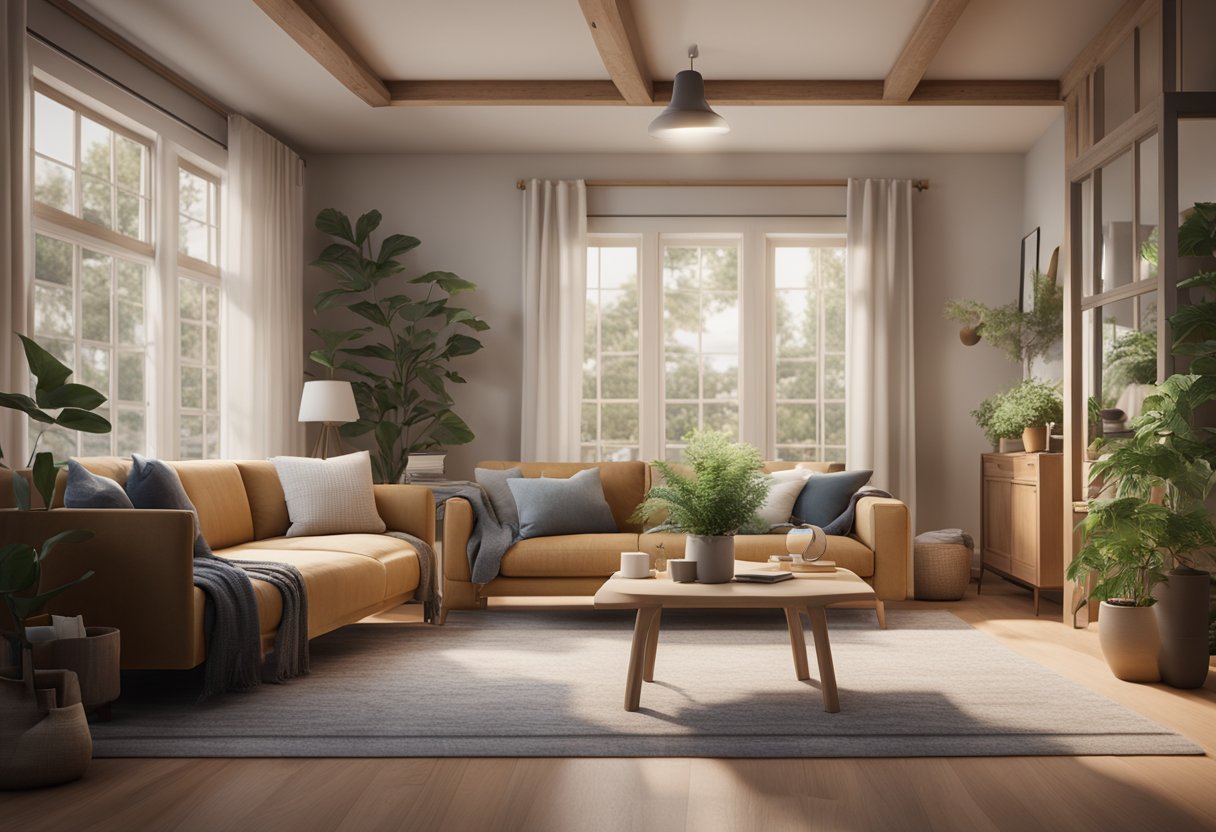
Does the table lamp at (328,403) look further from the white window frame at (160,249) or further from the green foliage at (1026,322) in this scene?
the green foliage at (1026,322)

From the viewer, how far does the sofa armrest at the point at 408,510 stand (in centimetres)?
529

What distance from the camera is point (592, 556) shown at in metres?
5.14

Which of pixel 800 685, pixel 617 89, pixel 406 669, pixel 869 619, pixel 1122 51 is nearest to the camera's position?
pixel 800 685

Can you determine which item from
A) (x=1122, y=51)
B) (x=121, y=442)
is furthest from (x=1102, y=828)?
(x=121, y=442)

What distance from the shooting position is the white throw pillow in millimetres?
5500

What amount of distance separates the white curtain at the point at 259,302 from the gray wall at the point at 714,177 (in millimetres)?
575

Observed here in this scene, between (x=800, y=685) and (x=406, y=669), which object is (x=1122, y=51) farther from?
(x=406, y=669)

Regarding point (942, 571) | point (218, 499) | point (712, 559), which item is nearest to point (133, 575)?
point (218, 499)

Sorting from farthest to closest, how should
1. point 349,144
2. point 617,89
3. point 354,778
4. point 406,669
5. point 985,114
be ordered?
point 349,144
point 985,114
point 617,89
point 406,669
point 354,778

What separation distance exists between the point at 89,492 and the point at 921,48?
4.08 meters

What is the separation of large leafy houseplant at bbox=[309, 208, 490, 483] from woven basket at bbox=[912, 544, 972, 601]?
2777mm

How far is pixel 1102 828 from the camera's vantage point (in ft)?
7.80

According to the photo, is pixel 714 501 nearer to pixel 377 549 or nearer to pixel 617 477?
pixel 377 549

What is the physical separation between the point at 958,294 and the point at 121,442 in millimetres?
5059
